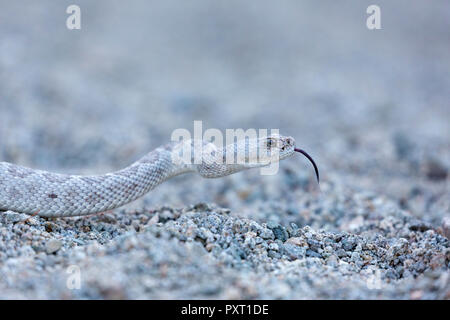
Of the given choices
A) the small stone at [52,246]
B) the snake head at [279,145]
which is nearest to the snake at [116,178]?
the snake head at [279,145]

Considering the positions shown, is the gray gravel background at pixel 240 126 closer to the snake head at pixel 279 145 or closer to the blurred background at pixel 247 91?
the blurred background at pixel 247 91

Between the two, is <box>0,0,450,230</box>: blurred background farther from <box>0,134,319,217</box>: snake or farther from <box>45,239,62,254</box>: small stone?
<box>45,239,62,254</box>: small stone

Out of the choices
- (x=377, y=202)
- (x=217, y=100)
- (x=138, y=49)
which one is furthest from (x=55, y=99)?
(x=377, y=202)

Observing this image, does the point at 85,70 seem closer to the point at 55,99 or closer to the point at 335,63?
the point at 55,99

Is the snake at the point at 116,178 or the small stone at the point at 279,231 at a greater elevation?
the snake at the point at 116,178

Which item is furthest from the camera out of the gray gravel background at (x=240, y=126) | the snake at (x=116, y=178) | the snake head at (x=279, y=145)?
the snake head at (x=279, y=145)

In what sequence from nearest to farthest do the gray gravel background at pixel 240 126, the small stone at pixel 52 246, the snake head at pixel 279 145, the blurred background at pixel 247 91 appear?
the gray gravel background at pixel 240 126, the small stone at pixel 52 246, the snake head at pixel 279 145, the blurred background at pixel 247 91

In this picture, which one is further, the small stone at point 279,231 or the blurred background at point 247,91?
the blurred background at point 247,91
